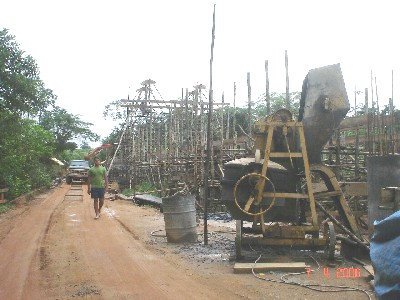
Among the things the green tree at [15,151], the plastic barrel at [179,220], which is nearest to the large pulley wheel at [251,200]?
the plastic barrel at [179,220]

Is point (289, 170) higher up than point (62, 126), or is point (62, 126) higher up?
point (62, 126)

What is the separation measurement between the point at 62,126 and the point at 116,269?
44.1 m

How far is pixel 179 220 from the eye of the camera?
8859 mm

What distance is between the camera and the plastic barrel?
8.84m

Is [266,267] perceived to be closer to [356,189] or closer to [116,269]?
[116,269]

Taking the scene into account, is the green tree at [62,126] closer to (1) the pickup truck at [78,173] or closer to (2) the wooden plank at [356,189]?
(1) the pickup truck at [78,173]

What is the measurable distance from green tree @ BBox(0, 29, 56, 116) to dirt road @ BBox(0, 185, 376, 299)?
5.86 meters

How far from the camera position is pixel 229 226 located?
458 inches

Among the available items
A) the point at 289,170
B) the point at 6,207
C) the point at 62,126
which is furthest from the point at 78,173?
the point at 289,170

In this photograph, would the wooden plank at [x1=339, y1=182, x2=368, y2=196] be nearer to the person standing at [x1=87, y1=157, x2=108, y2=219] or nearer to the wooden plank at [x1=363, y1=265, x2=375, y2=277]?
the wooden plank at [x1=363, y1=265, x2=375, y2=277]

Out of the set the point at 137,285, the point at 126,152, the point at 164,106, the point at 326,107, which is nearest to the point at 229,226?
the point at 326,107

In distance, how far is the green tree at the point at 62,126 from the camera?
46062 millimetres

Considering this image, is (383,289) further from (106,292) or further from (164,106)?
(164,106)
